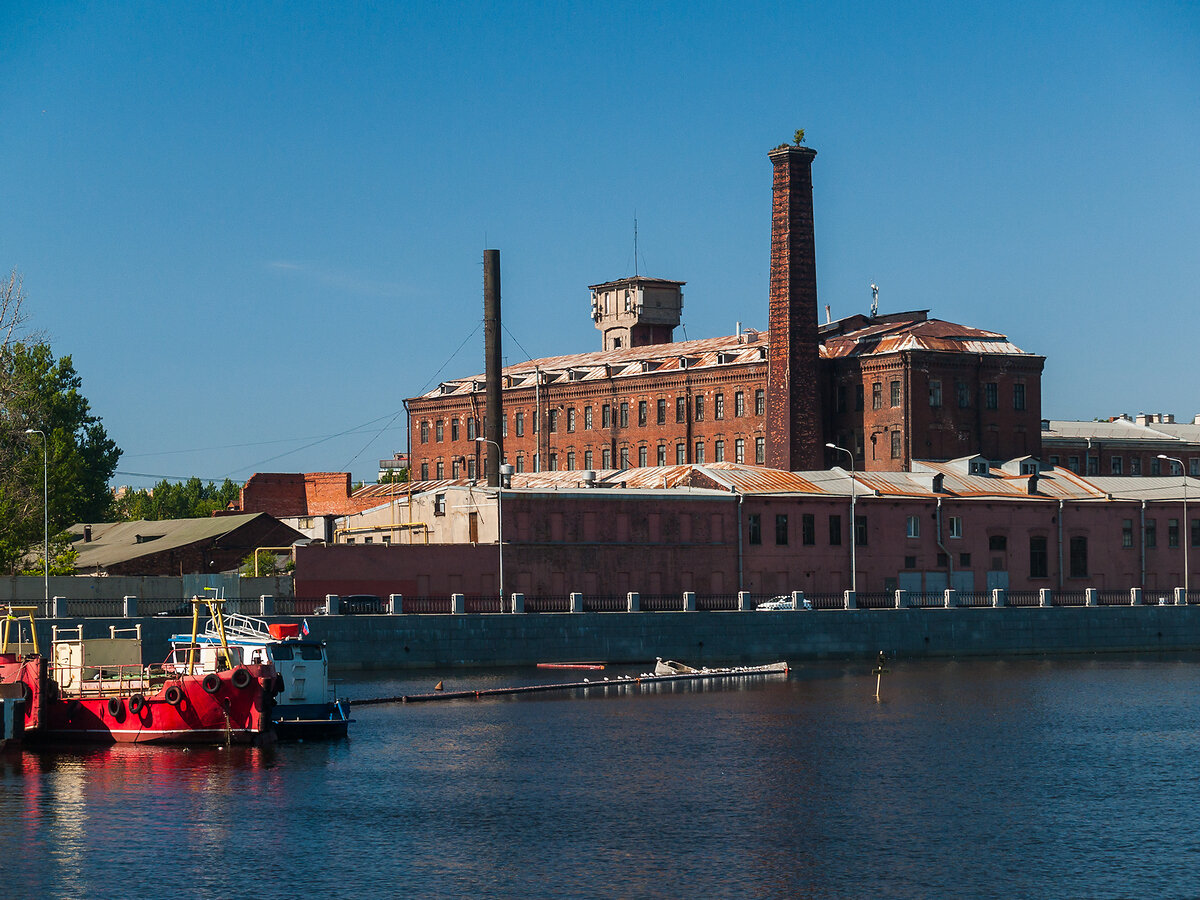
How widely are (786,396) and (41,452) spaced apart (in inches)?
1704

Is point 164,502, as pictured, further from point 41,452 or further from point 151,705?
point 151,705

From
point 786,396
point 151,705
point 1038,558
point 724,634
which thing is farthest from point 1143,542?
point 151,705

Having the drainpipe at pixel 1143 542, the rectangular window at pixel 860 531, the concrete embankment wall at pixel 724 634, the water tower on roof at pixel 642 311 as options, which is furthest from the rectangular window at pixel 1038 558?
the water tower on roof at pixel 642 311

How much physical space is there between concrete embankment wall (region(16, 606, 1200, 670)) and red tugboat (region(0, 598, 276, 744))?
16.1m

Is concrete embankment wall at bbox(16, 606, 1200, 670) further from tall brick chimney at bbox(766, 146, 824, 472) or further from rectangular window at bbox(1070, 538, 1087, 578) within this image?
tall brick chimney at bbox(766, 146, 824, 472)

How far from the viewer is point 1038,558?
94.6 m

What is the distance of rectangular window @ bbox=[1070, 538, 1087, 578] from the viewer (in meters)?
95.2

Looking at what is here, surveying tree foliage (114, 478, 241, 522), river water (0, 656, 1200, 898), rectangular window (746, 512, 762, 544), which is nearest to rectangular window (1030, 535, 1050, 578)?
rectangular window (746, 512, 762, 544)

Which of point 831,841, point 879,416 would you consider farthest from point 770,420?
point 831,841

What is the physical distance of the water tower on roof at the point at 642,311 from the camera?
14100cm

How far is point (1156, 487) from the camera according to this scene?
→ 101 meters

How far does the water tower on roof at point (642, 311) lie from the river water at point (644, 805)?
258 feet

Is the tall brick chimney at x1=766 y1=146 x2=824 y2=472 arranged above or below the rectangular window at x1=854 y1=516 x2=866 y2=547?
above

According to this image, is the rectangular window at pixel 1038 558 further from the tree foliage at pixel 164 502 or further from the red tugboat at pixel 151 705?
the tree foliage at pixel 164 502
